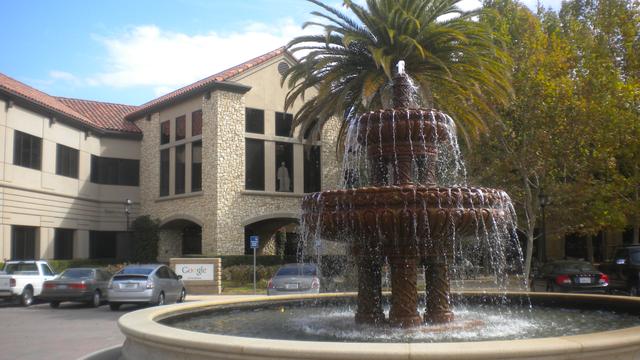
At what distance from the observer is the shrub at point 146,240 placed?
3569 centimetres

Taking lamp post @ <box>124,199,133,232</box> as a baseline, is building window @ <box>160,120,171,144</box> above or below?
above

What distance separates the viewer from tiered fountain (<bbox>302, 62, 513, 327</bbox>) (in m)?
7.79

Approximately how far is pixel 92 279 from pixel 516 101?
1732 centimetres

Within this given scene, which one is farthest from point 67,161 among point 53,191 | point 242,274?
point 242,274

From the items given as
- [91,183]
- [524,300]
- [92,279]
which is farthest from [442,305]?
[91,183]

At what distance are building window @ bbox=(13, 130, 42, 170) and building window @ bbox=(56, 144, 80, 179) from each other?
1687 millimetres

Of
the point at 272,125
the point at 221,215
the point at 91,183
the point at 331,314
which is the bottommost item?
the point at 331,314

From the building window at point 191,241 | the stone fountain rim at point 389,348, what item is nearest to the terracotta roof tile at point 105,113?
the building window at point 191,241

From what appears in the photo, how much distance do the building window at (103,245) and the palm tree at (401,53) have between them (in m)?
24.1

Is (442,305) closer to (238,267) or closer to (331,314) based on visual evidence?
(331,314)

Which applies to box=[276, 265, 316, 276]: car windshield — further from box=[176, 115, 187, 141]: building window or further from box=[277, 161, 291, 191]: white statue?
box=[176, 115, 187, 141]: building window

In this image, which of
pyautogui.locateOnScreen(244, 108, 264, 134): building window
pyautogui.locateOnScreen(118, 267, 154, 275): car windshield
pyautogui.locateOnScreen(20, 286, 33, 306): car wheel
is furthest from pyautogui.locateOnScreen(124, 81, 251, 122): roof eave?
pyautogui.locateOnScreen(20, 286, 33, 306): car wheel

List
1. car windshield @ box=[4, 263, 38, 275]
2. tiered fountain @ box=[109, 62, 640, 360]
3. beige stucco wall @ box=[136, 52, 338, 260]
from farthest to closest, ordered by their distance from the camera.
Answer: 1. beige stucco wall @ box=[136, 52, 338, 260]
2. car windshield @ box=[4, 263, 38, 275]
3. tiered fountain @ box=[109, 62, 640, 360]

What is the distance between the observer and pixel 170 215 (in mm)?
35156
